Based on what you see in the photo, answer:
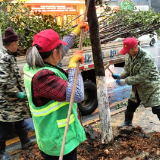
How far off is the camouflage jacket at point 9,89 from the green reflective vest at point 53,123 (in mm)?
1348

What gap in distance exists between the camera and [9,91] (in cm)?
315

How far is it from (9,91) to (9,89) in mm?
32

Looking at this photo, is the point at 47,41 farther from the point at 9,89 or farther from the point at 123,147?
the point at 123,147

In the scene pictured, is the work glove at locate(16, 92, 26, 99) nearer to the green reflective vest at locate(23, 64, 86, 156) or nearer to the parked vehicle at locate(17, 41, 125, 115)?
the green reflective vest at locate(23, 64, 86, 156)

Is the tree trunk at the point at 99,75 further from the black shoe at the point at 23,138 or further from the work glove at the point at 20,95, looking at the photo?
the black shoe at the point at 23,138

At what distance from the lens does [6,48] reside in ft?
10.7

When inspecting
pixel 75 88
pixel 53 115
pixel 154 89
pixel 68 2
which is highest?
pixel 68 2

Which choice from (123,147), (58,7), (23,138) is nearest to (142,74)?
(123,147)

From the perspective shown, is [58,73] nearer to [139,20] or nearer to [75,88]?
[75,88]

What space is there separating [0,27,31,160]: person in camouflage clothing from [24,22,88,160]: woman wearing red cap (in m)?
1.39

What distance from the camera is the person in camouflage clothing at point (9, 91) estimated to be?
3.12 meters

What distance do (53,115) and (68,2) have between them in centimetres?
1342

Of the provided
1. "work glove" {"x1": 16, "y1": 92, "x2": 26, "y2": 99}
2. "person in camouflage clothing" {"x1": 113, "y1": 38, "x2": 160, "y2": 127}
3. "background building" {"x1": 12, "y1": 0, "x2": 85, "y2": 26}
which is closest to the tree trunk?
"person in camouflage clothing" {"x1": 113, "y1": 38, "x2": 160, "y2": 127}

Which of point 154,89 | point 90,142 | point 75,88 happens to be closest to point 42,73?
point 75,88
